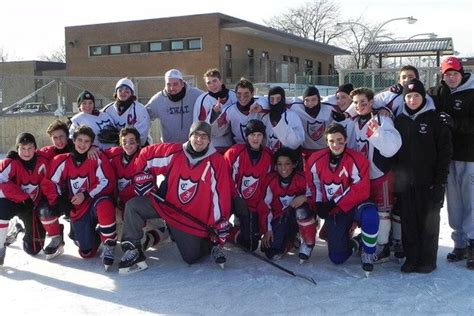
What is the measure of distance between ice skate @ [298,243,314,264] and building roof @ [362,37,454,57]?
55.4ft

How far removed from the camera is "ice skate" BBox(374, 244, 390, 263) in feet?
15.3

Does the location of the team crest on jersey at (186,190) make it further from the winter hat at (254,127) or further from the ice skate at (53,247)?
the ice skate at (53,247)

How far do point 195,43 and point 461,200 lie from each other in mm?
22924

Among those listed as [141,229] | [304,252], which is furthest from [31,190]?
[304,252]

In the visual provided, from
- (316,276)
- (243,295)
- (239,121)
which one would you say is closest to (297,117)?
(239,121)

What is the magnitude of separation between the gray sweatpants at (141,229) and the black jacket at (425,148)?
6.37ft

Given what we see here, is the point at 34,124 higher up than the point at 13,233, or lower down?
higher up

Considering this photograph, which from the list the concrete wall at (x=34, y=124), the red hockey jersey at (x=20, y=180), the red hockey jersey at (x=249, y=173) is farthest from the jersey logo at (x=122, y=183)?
the concrete wall at (x=34, y=124)

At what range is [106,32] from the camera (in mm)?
28500

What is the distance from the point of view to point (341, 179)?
4.57 meters

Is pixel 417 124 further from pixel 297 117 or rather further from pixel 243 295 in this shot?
pixel 243 295

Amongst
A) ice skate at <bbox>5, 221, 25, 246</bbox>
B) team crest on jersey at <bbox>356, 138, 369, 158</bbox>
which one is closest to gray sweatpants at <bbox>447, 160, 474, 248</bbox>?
team crest on jersey at <bbox>356, 138, 369, 158</bbox>

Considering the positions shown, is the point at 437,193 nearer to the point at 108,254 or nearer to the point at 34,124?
the point at 108,254

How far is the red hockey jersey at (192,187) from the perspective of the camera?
461 centimetres
